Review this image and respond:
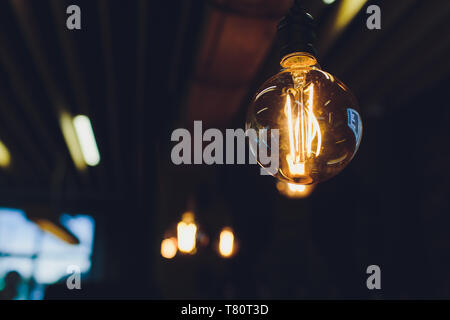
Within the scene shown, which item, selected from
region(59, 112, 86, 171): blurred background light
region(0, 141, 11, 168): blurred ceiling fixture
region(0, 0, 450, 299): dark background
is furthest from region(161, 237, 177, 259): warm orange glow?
region(0, 141, 11, 168): blurred ceiling fixture

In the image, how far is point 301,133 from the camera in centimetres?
111

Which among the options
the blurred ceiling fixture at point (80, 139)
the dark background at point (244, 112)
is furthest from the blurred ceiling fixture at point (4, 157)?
the blurred ceiling fixture at point (80, 139)

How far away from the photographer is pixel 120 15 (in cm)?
313

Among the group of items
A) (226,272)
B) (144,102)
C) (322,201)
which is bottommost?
(226,272)

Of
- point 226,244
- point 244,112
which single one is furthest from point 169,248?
point 244,112

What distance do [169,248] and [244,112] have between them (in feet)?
7.79

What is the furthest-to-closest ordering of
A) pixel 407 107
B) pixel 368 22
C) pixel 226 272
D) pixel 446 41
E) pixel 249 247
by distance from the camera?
1. pixel 226 272
2. pixel 249 247
3. pixel 407 107
4. pixel 446 41
5. pixel 368 22

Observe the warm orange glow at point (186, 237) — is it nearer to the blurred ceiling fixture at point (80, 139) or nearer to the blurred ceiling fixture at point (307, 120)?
the blurred ceiling fixture at point (80, 139)

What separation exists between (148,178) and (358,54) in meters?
6.03

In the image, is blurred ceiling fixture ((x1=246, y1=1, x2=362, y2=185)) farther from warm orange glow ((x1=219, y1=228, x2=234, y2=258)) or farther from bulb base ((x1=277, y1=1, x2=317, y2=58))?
warm orange glow ((x1=219, y1=228, x2=234, y2=258))

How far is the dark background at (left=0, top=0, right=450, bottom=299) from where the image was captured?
3.05 m

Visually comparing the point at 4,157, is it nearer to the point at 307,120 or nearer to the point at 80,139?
the point at 80,139
